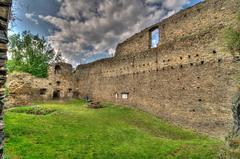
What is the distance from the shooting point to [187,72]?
45.6 feet

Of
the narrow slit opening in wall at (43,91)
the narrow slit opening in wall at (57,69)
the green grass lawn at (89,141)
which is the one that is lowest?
the green grass lawn at (89,141)

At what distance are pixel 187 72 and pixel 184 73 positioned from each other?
239 mm

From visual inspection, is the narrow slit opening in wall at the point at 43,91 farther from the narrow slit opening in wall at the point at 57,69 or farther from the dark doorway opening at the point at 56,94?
the narrow slit opening in wall at the point at 57,69

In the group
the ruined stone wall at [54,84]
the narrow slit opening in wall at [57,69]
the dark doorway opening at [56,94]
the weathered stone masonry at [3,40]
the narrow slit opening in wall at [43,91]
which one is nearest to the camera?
the weathered stone masonry at [3,40]

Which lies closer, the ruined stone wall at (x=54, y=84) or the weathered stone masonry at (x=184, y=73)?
the weathered stone masonry at (x=184, y=73)

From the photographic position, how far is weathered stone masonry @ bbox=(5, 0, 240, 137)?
1189cm

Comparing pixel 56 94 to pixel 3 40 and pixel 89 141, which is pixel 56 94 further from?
pixel 3 40

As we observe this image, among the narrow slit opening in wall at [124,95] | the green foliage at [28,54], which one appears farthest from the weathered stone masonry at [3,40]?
the green foliage at [28,54]

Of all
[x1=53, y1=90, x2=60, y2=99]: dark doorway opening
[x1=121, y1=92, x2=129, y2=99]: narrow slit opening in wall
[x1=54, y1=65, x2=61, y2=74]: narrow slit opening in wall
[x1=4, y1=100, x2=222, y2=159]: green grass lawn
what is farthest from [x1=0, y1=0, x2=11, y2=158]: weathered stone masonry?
[x1=54, y1=65, x2=61, y2=74]: narrow slit opening in wall

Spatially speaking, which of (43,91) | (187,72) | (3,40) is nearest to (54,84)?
(43,91)

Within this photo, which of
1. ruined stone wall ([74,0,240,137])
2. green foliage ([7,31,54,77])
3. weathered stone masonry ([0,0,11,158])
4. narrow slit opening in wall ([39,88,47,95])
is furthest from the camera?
green foliage ([7,31,54,77])

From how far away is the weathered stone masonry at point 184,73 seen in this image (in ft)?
39.0

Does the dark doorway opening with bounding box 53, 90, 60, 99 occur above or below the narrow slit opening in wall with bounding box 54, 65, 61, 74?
below

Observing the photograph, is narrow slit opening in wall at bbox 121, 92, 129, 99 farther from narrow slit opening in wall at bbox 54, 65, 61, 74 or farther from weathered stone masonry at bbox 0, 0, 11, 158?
weathered stone masonry at bbox 0, 0, 11, 158
